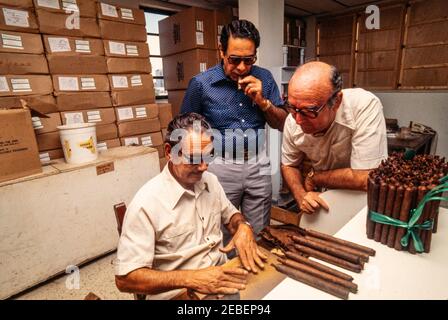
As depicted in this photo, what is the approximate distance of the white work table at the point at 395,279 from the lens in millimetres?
670

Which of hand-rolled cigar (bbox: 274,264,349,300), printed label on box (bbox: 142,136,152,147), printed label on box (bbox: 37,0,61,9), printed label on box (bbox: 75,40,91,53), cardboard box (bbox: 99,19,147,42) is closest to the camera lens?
hand-rolled cigar (bbox: 274,264,349,300)

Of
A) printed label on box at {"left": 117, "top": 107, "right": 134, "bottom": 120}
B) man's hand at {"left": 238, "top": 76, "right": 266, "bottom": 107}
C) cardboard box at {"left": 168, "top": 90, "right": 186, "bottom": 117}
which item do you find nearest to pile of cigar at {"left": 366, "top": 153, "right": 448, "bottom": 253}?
man's hand at {"left": 238, "top": 76, "right": 266, "bottom": 107}

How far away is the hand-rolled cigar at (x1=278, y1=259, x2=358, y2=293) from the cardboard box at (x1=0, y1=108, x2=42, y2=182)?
1887 millimetres

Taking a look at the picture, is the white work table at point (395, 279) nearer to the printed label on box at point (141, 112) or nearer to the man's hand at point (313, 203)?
the man's hand at point (313, 203)

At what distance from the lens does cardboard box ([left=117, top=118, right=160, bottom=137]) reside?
2.57m

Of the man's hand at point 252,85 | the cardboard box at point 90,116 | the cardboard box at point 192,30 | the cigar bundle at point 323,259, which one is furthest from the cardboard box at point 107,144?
the cigar bundle at point 323,259

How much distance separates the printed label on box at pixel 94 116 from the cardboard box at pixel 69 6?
0.78 m

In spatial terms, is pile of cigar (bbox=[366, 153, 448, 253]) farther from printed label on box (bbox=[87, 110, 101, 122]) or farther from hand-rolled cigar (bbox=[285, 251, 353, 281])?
printed label on box (bbox=[87, 110, 101, 122])

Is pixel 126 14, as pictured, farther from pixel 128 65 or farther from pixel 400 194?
pixel 400 194

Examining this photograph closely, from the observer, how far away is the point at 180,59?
134 inches

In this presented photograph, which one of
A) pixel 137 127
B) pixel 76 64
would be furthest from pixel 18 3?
pixel 137 127

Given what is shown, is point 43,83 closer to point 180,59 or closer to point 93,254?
point 93,254

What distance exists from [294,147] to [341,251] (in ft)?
2.59
